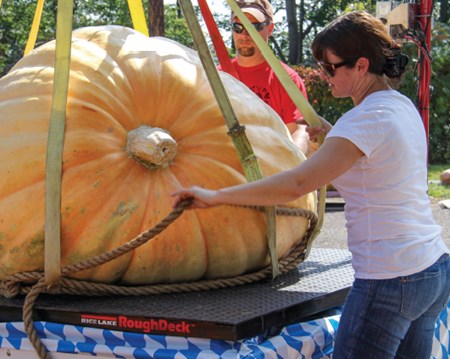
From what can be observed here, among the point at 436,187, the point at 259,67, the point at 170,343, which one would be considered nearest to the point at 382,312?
the point at 170,343

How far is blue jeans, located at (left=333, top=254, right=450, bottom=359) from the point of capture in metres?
2.10

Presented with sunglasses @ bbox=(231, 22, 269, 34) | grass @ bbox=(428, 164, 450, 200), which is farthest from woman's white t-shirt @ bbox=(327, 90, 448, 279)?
grass @ bbox=(428, 164, 450, 200)

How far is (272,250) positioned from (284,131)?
510 millimetres

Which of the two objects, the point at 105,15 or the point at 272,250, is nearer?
the point at 272,250

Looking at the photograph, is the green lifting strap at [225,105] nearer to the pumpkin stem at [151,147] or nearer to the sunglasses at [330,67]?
the pumpkin stem at [151,147]

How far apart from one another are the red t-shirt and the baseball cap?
262 millimetres

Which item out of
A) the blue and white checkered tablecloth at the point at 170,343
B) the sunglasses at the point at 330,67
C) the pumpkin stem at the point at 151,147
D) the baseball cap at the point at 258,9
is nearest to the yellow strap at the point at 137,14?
the pumpkin stem at the point at 151,147

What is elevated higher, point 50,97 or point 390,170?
point 50,97

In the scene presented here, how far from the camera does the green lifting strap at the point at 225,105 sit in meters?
2.41

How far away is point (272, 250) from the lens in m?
2.55

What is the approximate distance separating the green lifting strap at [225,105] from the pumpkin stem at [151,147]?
203mm

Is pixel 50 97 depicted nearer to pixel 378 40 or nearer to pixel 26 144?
pixel 26 144

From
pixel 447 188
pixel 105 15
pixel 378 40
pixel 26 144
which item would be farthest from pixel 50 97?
pixel 105 15

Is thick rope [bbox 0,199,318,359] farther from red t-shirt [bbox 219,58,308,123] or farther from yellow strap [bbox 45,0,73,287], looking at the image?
red t-shirt [bbox 219,58,308,123]
